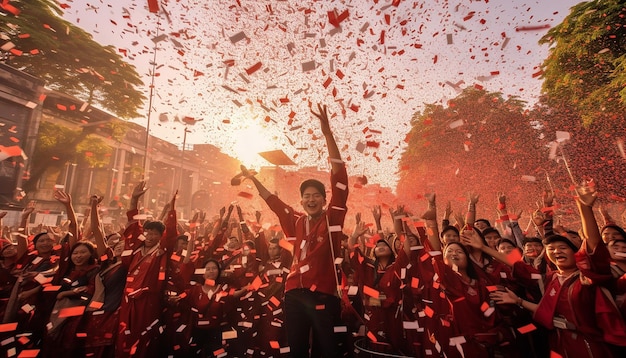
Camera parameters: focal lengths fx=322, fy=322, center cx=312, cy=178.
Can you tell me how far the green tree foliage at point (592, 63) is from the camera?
1442 cm

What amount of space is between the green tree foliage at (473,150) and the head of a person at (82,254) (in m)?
21.8

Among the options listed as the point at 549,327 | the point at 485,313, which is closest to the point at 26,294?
the point at 485,313

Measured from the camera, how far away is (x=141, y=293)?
16.9ft

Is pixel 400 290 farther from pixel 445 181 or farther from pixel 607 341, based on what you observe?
pixel 445 181

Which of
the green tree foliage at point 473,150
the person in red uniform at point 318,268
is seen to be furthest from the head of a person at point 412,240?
the green tree foliage at point 473,150

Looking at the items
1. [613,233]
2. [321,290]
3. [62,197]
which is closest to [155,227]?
[62,197]

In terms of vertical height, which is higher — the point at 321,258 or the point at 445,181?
the point at 445,181

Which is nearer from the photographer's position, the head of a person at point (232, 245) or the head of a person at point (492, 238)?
the head of a person at point (492, 238)

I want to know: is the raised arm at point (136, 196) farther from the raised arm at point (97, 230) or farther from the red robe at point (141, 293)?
the raised arm at point (97, 230)

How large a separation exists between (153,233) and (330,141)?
3.80m

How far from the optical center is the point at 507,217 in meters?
7.41

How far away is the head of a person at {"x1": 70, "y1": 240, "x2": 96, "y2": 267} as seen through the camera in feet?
17.3

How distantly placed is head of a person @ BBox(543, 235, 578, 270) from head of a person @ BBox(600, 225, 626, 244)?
2.57 feet

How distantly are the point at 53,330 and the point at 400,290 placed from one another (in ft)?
18.5
